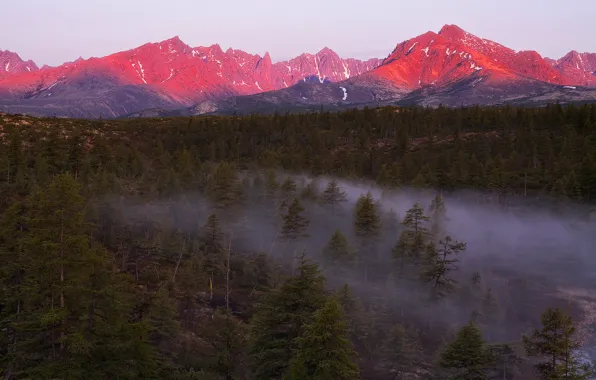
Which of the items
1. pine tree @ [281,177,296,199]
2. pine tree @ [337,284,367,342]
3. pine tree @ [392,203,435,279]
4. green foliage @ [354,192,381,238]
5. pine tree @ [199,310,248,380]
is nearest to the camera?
pine tree @ [199,310,248,380]

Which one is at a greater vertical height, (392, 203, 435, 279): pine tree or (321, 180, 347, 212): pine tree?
(321, 180, 347, 212): pine tree

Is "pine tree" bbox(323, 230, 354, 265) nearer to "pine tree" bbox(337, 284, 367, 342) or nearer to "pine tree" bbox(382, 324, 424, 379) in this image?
"pine tree" bbox(337, 284, 367, 342)

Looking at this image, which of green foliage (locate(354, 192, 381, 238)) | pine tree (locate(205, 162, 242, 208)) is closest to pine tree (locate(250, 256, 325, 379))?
green foliage (locate(354, 192, 381, 238))

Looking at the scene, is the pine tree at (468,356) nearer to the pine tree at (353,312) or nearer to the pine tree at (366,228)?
the pine tree at (353,312)

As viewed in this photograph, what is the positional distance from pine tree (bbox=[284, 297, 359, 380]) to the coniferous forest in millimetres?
89

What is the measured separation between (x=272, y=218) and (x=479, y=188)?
137ft

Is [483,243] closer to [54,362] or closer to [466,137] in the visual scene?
[466,137]

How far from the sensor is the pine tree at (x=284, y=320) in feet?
74.7

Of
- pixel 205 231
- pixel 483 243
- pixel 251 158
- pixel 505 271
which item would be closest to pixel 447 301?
pixel 505 271

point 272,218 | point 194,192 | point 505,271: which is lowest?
point 505,271

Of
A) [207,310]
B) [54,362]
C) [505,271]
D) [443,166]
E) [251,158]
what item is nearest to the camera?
[54,362]

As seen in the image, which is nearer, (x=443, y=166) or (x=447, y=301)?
(x=447, y=301)

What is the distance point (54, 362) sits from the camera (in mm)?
18469

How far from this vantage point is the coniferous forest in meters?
19.9
